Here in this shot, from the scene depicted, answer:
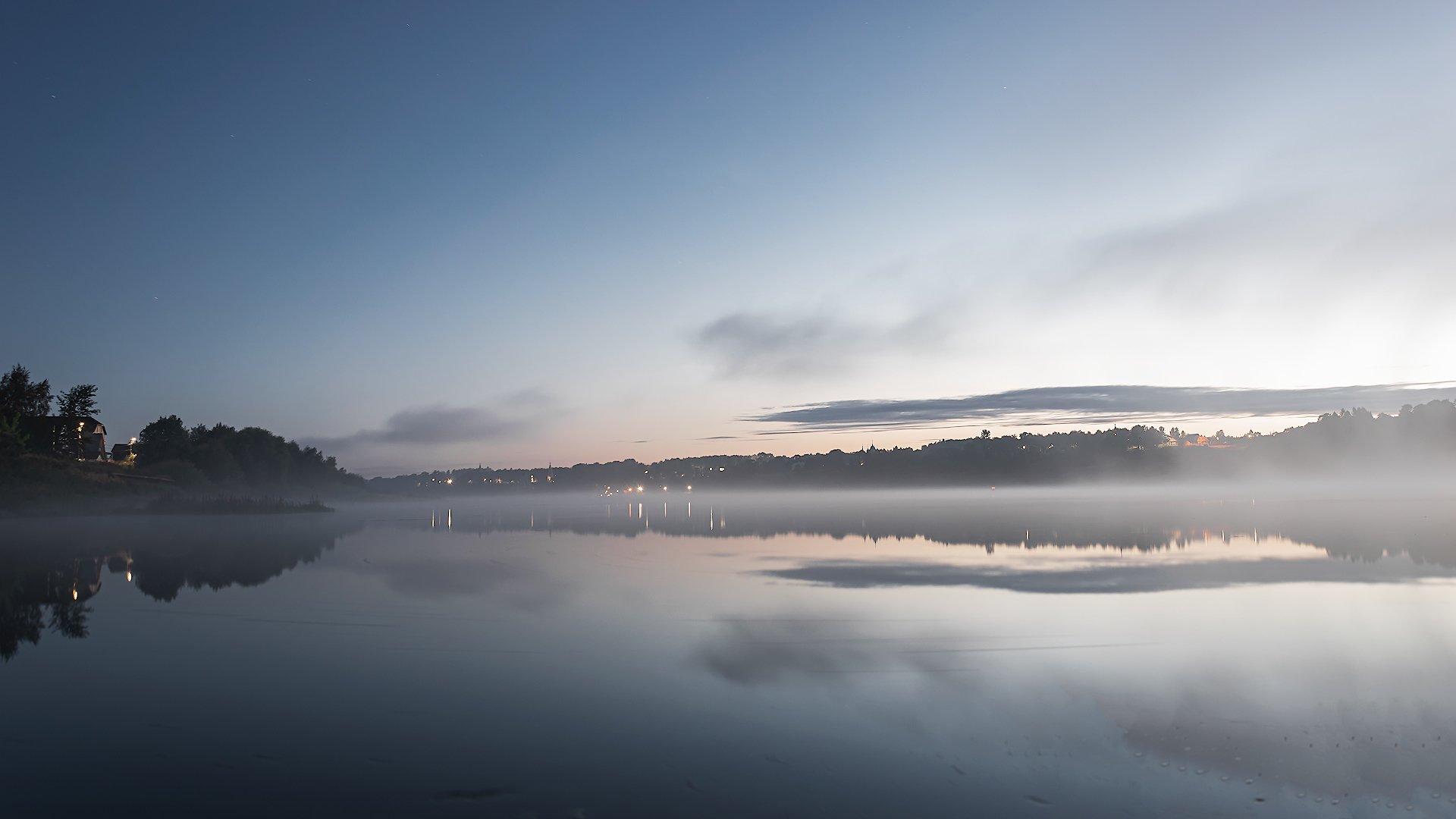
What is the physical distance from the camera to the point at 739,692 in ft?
29.6

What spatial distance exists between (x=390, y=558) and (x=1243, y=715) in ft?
84.8

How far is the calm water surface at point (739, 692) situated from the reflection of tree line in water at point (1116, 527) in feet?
22.9

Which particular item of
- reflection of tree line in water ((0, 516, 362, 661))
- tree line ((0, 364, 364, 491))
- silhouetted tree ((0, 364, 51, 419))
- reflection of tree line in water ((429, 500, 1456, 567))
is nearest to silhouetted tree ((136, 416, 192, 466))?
tree line ((0, 364, 364, 491))

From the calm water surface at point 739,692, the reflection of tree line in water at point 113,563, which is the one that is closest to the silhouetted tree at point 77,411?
the reflection of tree line in water at point 113,563

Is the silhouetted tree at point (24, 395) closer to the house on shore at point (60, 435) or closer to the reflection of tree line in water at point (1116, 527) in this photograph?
the house on shore at point (60, 435)

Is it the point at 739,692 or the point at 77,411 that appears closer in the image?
the point at 739,692

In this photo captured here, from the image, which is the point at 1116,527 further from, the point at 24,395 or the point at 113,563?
the point at 24,395

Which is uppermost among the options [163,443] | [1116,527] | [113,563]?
[163,443]

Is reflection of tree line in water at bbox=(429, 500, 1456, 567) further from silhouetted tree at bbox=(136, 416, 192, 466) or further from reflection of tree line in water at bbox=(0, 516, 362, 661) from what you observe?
silhouetted tree at bbox=(136, 416, 192, 466)

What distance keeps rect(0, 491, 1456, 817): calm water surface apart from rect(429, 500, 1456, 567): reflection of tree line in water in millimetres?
6990

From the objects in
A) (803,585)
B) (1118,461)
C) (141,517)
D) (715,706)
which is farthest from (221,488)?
(1118,461)

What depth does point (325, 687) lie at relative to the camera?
29.4ft

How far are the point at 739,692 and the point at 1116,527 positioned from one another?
34.2m

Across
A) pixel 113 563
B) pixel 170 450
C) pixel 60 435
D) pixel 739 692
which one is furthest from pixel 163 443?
pixel 739 692
